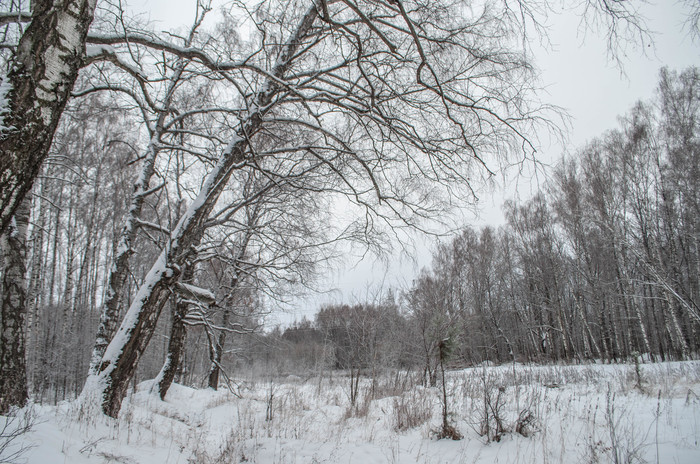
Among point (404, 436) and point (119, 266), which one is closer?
point (404, 436)

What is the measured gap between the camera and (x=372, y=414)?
6.09 m

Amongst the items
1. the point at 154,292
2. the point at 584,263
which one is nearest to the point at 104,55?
the point at 154,292

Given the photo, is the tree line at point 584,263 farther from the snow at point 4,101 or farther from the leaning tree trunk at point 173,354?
the snow at point 4,101

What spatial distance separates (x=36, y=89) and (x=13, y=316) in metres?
5.11

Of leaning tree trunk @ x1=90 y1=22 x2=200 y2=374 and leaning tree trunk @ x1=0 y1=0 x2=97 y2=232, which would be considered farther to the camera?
leaning tree trunk @ x1=90 y1=22 x2=200 y2=374

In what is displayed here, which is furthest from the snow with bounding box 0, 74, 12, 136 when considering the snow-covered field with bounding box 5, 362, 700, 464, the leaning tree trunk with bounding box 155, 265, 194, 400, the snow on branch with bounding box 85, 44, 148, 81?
the leaning tree trunk with bounding box 155, 265, 194, 400

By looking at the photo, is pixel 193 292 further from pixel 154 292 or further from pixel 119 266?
pixel 119 266

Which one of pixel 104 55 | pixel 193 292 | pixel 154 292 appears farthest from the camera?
pixel 193 292


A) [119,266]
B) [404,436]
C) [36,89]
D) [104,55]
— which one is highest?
[104,55]

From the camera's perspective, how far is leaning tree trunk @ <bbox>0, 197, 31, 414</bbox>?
14.3ft

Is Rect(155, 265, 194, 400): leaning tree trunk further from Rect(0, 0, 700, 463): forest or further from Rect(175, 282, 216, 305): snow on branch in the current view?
Rect(175, 282, 216, 305): snow on branch

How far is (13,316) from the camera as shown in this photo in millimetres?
4637

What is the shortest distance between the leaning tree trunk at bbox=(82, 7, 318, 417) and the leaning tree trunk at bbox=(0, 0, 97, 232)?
1.71 m

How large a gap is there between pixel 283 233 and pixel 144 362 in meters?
15.6
